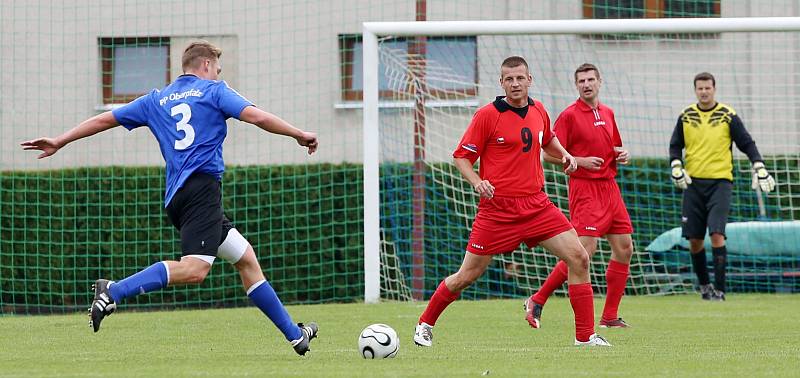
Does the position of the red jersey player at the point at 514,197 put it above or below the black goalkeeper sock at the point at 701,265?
above

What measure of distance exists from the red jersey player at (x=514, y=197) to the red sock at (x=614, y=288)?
Answer: 5.83 feet

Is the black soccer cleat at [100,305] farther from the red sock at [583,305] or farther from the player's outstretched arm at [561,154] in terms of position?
the player's outstretched arm at [561,154]

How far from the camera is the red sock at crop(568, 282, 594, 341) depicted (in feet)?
25.4

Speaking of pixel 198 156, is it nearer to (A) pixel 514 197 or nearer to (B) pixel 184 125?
(B) pixel 184 125

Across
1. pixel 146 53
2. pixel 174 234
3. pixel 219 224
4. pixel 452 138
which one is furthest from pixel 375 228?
pixel 146 53

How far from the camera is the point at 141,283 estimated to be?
667 cm

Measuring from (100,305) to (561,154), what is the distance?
10.8 feet

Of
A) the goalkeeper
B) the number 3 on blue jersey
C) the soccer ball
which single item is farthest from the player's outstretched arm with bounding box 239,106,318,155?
the goalkeeper

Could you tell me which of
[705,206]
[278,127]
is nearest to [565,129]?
[278,127]

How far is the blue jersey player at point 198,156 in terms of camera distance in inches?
269

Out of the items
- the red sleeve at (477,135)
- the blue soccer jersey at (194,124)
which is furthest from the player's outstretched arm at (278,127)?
the red sleeve at (477,135)

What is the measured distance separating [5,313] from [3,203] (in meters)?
1.27

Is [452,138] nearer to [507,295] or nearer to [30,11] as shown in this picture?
[507,295]

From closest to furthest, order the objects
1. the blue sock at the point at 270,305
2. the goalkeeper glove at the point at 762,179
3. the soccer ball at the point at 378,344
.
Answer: the soccer ball at the point at 378,344
the blue sock at the point at 270,305
the goalkeeper glove at the point at 762,179
